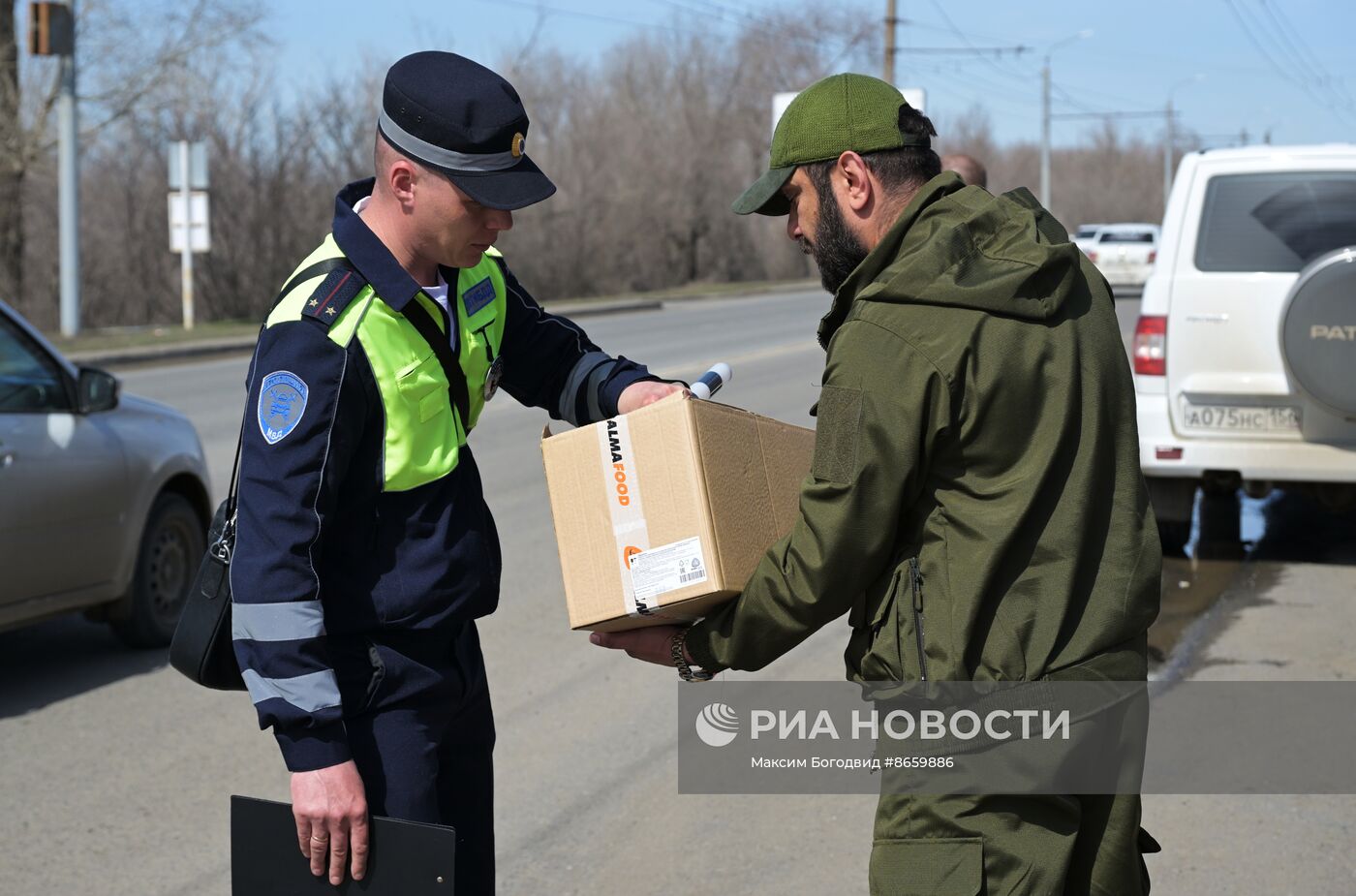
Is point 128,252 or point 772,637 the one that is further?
point 128,252

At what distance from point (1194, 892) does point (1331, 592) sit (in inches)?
148

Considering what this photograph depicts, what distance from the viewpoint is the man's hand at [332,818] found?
244 centimetres

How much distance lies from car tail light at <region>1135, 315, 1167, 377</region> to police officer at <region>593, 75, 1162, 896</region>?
552 centimetres

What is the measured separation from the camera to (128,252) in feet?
109

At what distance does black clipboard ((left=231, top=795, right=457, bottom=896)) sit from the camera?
245 cm

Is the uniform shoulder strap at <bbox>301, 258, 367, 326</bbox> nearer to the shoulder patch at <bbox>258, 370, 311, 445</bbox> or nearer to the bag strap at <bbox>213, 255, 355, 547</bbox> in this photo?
the bag strap at <bbox>213, 255, 355, 547</bbox>

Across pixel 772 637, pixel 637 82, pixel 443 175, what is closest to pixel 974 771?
pixel 772 637

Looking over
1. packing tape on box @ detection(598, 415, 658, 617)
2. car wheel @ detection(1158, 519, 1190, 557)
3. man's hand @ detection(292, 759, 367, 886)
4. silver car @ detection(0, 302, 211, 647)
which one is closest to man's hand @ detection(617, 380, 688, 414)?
packing tape on box @ detection(598, 415, 658, 617)

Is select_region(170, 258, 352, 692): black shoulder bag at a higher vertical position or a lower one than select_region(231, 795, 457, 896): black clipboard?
higher

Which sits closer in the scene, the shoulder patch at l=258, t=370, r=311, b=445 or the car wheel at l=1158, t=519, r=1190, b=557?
the shoulder patch at l=258, t=370, r=311, b=445

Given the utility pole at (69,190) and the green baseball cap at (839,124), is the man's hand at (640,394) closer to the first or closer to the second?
the green baseball cap at (839,124)

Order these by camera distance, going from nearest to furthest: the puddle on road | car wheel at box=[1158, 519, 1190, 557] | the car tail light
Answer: the puddle on road, the car tail light, car wheel at box=[1158, 519, 1190, 557]

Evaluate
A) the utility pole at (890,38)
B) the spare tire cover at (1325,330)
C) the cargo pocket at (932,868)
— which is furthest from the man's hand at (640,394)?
the utility pole at (890,38)

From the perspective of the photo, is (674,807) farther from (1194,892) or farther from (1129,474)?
(1129,474)
